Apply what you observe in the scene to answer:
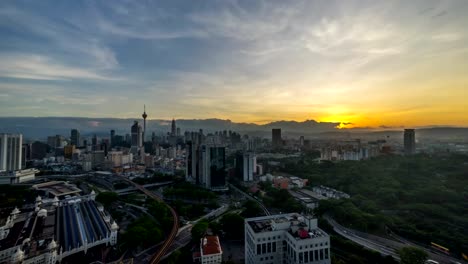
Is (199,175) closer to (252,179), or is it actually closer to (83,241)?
(252,179)

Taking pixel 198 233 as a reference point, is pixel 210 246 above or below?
above

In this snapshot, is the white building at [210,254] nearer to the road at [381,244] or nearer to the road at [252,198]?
the road at [381,244]

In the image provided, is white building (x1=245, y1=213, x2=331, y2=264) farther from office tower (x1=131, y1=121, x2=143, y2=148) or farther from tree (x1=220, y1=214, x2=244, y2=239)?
office tower (x1=131, y1=121, x2=143, y2=148)

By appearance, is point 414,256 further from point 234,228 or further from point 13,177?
point 13,177

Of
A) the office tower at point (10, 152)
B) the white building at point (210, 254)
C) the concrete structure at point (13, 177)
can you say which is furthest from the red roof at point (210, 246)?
the office tower at point (10, 152)

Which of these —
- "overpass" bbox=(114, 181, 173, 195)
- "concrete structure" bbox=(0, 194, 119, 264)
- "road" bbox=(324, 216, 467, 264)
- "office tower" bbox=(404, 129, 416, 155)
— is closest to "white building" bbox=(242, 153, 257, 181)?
"overpass" bbox=(114, 181, 173, 195)

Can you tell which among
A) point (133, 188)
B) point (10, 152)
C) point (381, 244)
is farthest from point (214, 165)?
point (10, 152)

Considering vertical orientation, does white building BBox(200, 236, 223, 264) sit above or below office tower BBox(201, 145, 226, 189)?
below
